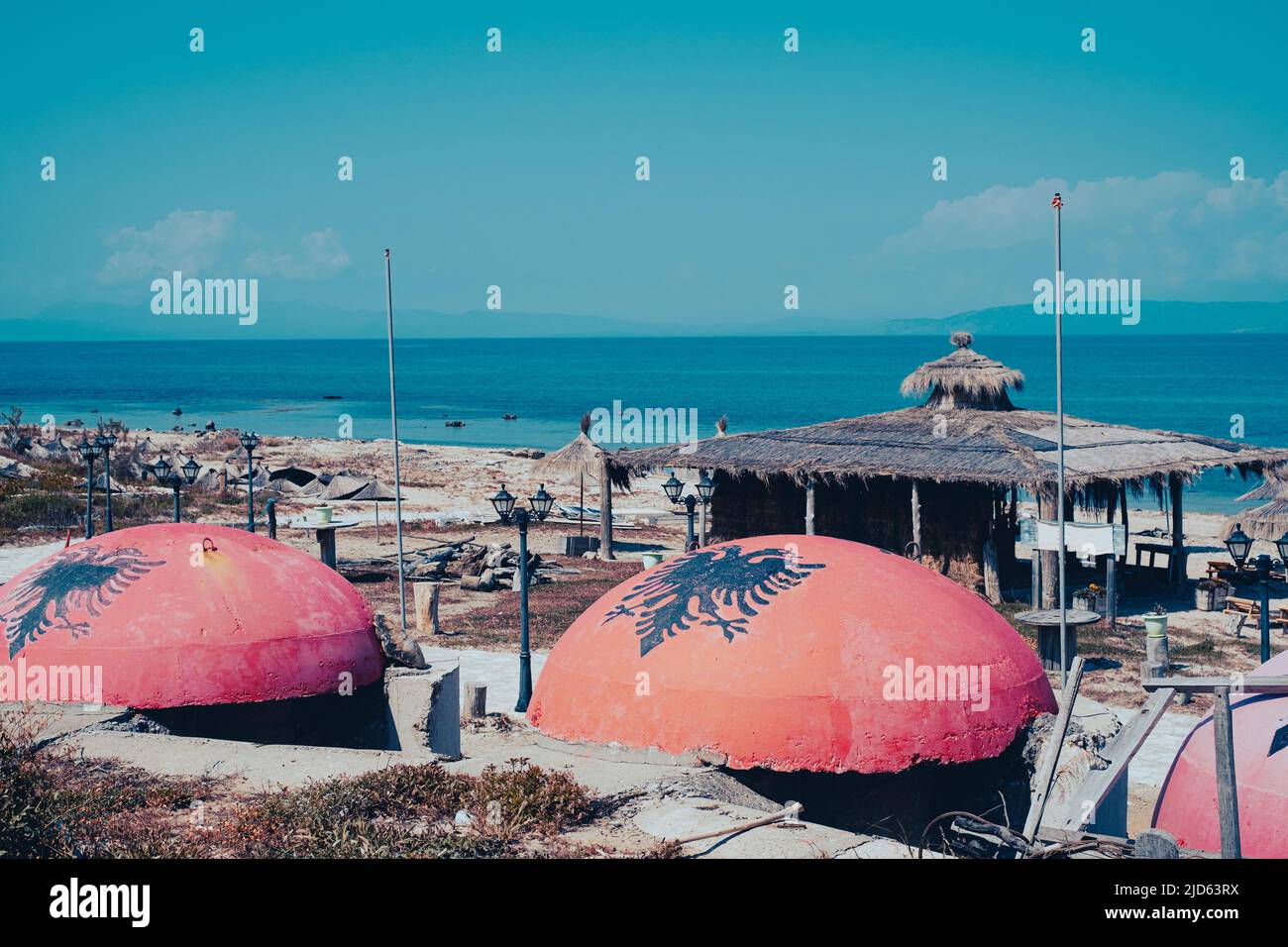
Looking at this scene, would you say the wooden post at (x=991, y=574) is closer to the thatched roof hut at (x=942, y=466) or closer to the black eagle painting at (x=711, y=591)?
the thatched roof hut at (x=942, y=466)

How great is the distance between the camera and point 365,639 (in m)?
12.2

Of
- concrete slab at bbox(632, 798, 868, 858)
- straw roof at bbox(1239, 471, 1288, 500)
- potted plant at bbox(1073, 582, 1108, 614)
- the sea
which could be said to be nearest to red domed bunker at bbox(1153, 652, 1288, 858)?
concrete slab at bbox(632, 798, 868, 858)

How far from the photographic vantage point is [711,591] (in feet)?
32.8

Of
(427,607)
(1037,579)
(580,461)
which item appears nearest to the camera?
(427,607)

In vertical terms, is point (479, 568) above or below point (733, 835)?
above

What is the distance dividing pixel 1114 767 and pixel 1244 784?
3.16 feet

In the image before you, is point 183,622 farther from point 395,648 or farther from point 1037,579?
point 1037,579

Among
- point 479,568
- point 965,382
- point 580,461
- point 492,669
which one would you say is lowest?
point 492,669

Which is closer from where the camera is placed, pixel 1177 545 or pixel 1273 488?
pixel 1177 545

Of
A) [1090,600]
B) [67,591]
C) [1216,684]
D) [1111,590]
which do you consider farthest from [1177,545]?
[67,591]

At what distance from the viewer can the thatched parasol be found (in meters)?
27.1

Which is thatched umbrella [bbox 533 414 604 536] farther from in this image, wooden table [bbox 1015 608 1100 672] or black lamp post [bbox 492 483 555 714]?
black lamp post [bbox 492 483 555 714]

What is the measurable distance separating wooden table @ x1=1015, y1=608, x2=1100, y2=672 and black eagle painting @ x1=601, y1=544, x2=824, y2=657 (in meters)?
8.40
